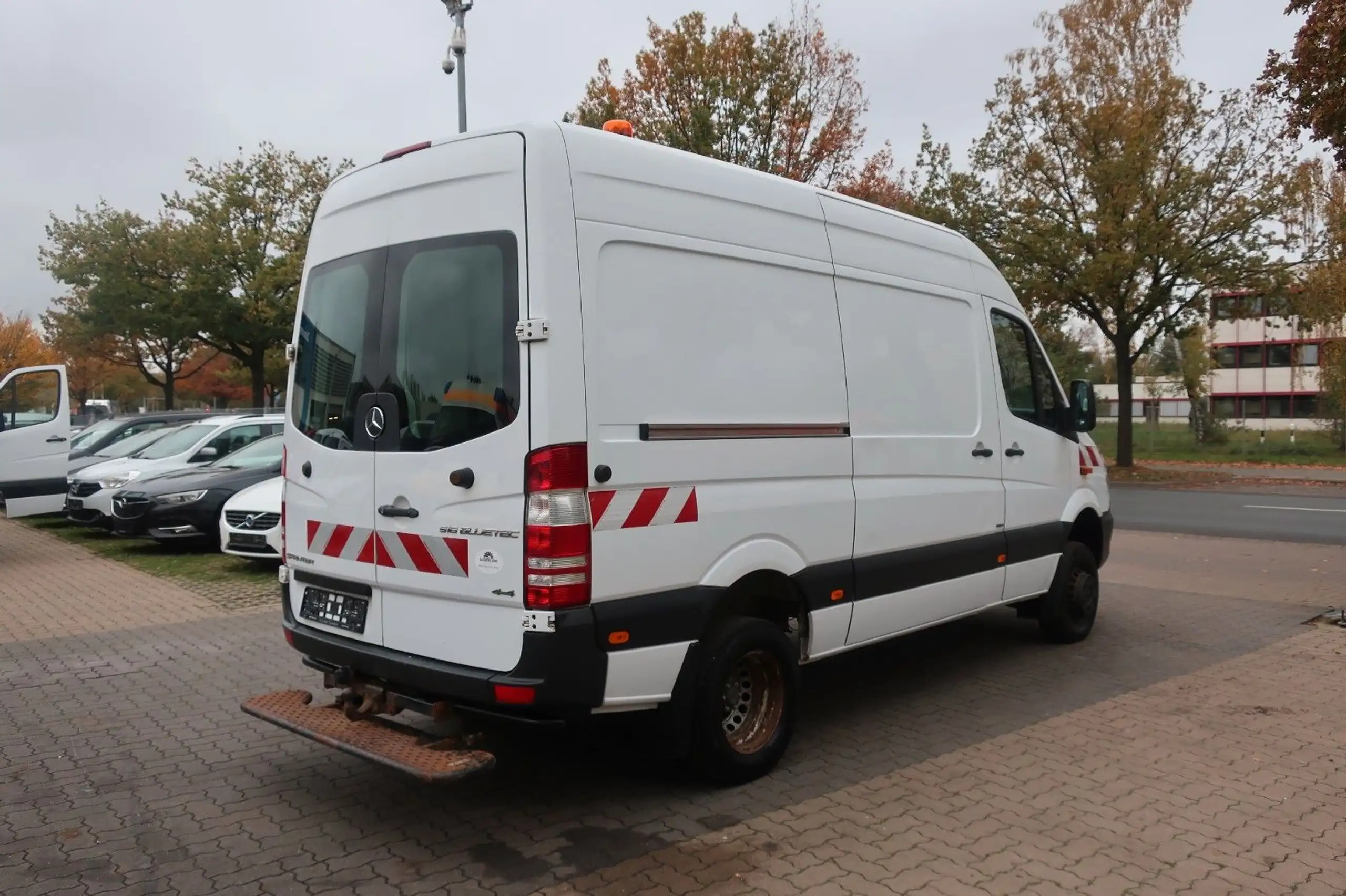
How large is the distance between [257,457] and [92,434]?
860 cm

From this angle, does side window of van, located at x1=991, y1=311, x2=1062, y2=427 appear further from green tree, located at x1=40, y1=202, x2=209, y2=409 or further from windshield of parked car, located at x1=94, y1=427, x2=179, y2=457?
green tree, located at x1=40, y1=202, x2=209, y2=409

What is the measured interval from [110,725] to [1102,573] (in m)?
9.09

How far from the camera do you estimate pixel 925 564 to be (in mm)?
5637

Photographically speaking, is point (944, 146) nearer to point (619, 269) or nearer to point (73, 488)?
point (73, 488)

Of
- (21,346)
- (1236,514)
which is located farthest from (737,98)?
(21,346)

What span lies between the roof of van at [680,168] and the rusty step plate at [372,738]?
7.61 feet

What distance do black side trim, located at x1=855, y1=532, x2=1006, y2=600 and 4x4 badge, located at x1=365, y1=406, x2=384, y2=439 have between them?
237cm

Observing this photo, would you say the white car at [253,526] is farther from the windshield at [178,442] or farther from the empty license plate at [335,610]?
the empty license plate at [335,610]

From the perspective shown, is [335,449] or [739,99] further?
[739,99]

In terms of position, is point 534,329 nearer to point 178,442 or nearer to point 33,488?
point 33,488

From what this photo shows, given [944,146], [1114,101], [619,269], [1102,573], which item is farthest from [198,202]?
[619,269]

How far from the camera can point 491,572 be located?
12.8 feet

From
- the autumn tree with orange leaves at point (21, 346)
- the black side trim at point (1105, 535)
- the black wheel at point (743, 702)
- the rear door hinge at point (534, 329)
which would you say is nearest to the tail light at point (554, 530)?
the rear door hinge at point (534, 329)

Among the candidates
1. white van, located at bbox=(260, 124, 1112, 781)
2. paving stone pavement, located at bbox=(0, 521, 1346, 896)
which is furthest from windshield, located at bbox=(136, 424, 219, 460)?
white van, located at bbox=(260, 124, 1112, 781)
